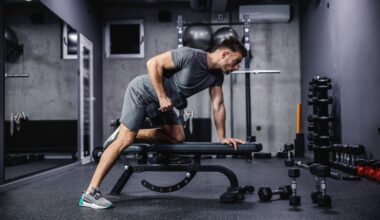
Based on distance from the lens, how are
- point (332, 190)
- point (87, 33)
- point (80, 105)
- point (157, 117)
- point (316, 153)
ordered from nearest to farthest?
point (157, 117) < point (332, 190) < point (316, 153) < point (80, 105) < point (87, 33)

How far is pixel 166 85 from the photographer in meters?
2.63

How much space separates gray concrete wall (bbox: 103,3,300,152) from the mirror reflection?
2.52ft

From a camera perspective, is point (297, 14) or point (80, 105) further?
point (297, 14)

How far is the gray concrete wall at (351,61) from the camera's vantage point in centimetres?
389

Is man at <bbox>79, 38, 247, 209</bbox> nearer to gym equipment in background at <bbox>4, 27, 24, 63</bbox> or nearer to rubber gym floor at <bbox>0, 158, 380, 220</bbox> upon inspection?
rubber gym floor at <bbox>0, 158, 380, 220</bbox>

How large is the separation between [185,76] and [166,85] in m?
0.16

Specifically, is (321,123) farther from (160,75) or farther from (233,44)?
(160,75)

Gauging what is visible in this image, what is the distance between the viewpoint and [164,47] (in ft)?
22.6

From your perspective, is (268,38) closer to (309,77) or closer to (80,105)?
(309,77)

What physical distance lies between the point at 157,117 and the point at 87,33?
12.0ft

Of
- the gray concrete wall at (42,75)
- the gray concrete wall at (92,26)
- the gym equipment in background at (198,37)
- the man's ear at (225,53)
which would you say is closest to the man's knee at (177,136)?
the man's ear at (225,53)

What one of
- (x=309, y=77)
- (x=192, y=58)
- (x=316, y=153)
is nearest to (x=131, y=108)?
(x=192, y=58)

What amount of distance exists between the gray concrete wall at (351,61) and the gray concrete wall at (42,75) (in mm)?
3577

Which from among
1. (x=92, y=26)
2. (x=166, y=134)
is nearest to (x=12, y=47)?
(x=92, y=26)
